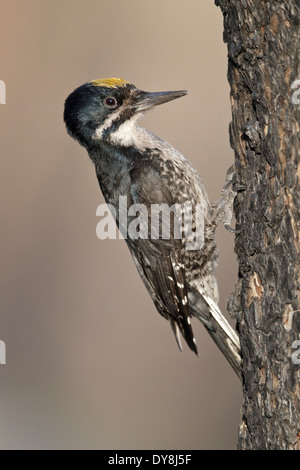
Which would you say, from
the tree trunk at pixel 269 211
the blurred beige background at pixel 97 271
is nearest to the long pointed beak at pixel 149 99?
the tree trunk at pixel 269 211

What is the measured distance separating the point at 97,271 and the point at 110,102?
8.82 ft

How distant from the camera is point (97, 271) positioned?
6133mm

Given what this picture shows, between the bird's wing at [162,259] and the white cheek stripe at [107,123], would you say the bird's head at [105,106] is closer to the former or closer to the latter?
the white cheek stripe at [107,123]

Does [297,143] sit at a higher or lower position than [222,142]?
lower

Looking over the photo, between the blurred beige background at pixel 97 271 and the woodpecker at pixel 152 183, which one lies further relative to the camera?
the blurred beige background at pixel 97 271

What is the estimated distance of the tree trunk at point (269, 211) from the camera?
99.6 inches

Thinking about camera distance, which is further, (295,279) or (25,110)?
(25,110)

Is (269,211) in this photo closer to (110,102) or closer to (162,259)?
(162,259)

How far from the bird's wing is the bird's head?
32cm

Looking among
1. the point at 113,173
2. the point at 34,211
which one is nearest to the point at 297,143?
the point at 113,173
